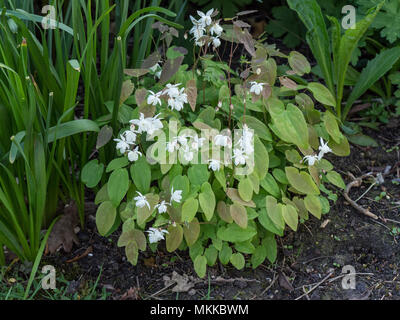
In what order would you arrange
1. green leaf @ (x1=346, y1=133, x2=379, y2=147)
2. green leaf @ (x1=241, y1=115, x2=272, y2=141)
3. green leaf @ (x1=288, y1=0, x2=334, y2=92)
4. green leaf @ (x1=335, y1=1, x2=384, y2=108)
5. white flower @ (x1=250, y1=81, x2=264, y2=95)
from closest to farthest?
white flower @ (x1=250, y1=81, x2=264, y2=95) → green leaf @ (x1=241, y1=115, x2=272, y2=141) → green leaf @ (x1=335, y1=1, x2=384, y2=108) → green leaf @ (x1=288, y1=0, x2=334, y2=92) → green leaf @ (x1=346, y1=133, x2=379, y2=147)

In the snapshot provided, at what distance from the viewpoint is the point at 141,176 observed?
6.15 feet

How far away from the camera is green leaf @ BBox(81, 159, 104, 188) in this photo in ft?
6.42

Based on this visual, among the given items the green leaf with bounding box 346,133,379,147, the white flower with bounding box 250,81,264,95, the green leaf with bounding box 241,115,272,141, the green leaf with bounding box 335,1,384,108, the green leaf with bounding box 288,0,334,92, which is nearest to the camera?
the white flower with bounding box 250,81,264,95

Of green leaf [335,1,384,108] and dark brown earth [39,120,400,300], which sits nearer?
dark brown earth [39,120,400,300]

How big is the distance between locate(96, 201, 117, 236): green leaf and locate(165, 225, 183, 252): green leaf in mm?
220

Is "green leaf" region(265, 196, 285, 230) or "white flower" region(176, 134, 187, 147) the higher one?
"white flower" region(176, 134, 187, 147)

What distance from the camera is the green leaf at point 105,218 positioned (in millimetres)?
1907

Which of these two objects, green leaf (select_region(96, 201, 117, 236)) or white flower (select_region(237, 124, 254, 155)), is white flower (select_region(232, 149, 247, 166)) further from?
green leaf (select_region(96, 201, 117, 236))

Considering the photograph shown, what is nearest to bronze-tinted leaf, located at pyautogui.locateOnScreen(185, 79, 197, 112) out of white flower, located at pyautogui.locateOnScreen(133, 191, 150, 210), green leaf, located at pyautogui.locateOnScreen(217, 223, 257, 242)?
white flower, located at pyautogui.locateOnScreen(133, 191, 150, 210)

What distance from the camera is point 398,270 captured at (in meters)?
2.07

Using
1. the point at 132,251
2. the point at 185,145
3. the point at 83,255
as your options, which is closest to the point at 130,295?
the point at 132,251

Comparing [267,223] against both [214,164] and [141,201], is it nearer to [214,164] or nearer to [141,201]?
[214,164]

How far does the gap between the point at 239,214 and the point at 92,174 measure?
1.94ft

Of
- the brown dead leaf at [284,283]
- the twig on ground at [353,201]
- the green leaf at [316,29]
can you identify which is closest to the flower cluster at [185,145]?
the brown dead leaf at [284,283]
